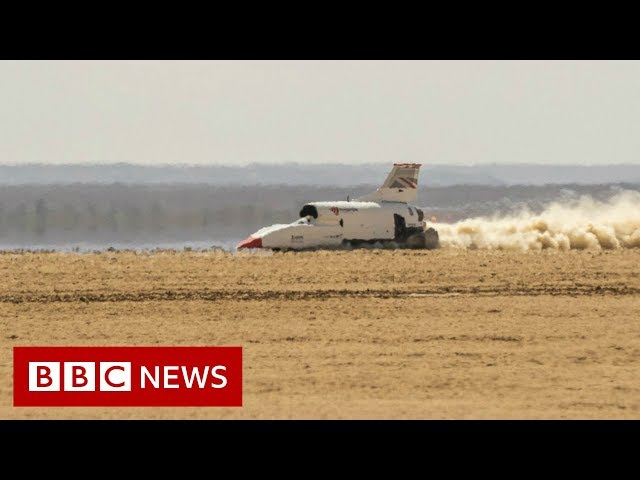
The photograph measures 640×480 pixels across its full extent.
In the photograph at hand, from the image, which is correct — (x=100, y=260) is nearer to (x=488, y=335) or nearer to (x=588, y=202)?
(x=488, y=335)

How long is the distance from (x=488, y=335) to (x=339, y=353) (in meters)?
3.36

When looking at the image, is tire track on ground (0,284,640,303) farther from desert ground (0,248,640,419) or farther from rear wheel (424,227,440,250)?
rear wheel (424,227,440,250)

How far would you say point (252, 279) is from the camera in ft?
106

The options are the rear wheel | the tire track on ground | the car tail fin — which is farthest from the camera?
the car tail fin

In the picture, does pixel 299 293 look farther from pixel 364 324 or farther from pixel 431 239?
pixel 431 239

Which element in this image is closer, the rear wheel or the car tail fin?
the rear wheel

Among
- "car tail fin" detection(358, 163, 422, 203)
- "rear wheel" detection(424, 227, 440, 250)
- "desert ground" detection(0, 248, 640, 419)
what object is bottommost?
"desert ground" detection(0, 248, 640, 419)

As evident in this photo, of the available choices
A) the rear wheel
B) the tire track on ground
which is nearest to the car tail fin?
the rear wheel

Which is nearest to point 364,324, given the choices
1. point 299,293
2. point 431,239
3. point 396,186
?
point 299,293

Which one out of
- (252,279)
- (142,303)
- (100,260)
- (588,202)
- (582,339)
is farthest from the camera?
(588,202)

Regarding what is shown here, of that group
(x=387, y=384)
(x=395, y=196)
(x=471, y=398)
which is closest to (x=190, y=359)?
(x=387, y=384)

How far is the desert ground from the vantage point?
57.8 ft

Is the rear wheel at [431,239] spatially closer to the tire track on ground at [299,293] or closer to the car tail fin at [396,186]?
the car tail fin at [396,186]

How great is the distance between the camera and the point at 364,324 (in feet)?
81.5
